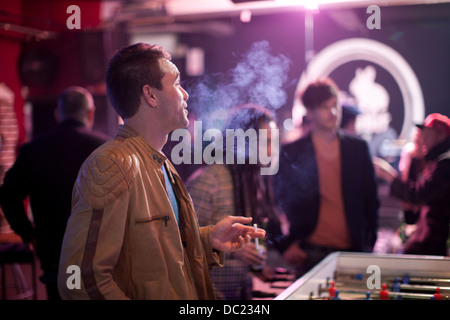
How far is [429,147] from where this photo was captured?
9.02ft

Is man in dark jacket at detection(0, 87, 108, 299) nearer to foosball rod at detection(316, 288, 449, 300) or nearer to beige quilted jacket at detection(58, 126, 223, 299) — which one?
beige quilted jacket at detection(58, 126, 223, 299)

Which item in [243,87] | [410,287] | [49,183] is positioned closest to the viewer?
[243,87]

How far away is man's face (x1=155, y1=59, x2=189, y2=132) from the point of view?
171 centimetres

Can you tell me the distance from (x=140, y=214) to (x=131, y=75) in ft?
1.57

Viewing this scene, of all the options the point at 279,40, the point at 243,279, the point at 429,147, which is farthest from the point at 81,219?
the point at 429,147

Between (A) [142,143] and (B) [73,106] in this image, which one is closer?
(A) [142,143]

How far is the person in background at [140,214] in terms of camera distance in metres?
1.45

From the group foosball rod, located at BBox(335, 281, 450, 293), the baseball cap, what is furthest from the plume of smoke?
foosball rod, located at BBox(335, 281, 450, 293)

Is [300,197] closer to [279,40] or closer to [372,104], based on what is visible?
[279,40]

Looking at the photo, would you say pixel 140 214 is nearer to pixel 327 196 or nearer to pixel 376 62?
pixel 327 196

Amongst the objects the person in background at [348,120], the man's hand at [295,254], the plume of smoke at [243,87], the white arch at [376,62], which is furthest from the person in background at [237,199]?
the white arch at [376,62]

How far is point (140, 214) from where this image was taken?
1.56 meters

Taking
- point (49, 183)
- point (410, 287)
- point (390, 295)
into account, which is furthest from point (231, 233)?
point (49, 183)
